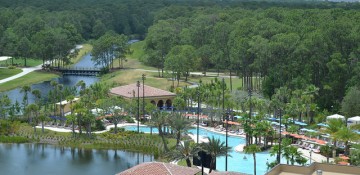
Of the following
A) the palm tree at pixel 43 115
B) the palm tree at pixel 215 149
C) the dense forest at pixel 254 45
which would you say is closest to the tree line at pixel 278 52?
the dense forest at pixel 254 45

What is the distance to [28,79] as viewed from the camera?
110 m

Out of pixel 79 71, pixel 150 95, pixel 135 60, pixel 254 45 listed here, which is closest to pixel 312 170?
pixel 150 95

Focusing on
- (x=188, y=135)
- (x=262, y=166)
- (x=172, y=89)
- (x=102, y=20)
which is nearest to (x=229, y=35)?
(x=172, y=89)

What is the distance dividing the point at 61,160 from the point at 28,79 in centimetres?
5359

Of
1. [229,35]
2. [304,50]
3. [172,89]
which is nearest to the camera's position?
[304,50]

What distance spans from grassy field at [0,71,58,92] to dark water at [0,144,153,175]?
130ft

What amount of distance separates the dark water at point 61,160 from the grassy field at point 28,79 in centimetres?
3963

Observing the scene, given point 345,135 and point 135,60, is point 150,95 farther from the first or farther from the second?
point 135,60

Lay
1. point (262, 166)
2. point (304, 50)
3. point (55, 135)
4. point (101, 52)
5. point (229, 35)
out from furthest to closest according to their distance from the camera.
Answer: point (101, 52) < point (229, 35) < point (304, 50) < point (55, 135) < point (262, 166)

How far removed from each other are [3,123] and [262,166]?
90.8ft

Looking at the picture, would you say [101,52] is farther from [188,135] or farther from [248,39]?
[188,135]

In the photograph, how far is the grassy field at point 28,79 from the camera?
102 meters

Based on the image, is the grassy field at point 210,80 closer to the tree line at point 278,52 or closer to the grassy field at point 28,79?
the tree line at point 278,52

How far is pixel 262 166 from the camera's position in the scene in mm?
55156
